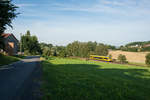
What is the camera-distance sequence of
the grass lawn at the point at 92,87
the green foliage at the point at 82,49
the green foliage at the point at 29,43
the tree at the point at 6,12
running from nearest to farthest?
the grass lawn at the point at 92,87, the tree at the point at 6,12, the green foliage at the point at 82,49, the green foliage at the point at 29,43

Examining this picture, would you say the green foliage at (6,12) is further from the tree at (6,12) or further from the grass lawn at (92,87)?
the grass lawn at (92,87)

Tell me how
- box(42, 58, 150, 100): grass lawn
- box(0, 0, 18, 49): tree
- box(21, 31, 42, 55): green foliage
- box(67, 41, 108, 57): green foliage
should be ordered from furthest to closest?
box(21, 31, 42, 55): green foliage < box(67, 41, 108, 57): green foliage < box(0, 0, 18, 49): tree < box(42, 58, 150, 100): grass lawn

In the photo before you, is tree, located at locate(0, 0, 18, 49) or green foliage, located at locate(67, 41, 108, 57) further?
green foliage, located at locate(67, 41, 108, 57)

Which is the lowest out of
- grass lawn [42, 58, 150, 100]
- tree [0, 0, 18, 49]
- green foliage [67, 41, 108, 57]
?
grass lawn [42, 58, 150, 100]

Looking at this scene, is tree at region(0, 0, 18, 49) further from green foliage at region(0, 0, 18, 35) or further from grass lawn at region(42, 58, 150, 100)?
grass lawn at region(42, 58, 150, 100)

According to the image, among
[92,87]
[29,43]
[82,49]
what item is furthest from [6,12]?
[29,43]

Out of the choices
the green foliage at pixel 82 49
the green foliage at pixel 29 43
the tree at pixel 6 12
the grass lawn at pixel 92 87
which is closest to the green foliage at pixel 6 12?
the tree at pixel 6 12

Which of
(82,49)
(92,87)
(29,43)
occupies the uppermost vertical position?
(29,43)

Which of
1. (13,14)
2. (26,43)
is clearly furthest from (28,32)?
(13,14)

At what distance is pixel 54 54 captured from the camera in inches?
2211

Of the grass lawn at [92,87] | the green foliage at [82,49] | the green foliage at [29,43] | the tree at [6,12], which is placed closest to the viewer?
the grass lawn at [92,87]

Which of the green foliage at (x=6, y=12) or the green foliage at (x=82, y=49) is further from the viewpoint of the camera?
the green foliage at (x=82, y=49)

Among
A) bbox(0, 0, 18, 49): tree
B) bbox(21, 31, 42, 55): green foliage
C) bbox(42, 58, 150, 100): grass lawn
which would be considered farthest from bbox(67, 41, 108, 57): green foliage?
bbox(42, 58, 150, 100): grass lawn

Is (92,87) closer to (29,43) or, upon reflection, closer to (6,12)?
(6,12)
